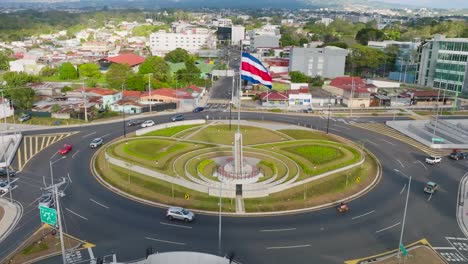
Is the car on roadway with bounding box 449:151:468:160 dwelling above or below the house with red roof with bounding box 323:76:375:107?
below

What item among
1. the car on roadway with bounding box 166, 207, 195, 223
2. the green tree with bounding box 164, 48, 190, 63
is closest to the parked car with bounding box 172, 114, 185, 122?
the car on roadway with bounding box 166, 207, 195, 223

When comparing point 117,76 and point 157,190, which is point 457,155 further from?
point 117,76

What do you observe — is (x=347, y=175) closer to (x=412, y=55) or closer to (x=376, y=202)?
(x=376, y=202)

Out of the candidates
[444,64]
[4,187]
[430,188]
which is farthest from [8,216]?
[444,64]

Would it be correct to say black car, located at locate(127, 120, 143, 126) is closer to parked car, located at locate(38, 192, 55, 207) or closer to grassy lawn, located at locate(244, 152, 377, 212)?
parked car, located at locate(38, 192, 55, 207)

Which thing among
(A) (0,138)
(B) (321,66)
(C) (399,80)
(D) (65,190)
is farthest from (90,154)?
(C) (399,80)

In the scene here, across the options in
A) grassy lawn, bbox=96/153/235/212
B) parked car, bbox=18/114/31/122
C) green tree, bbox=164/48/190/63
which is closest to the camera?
grassy lawn, bbox=96/153/235/212

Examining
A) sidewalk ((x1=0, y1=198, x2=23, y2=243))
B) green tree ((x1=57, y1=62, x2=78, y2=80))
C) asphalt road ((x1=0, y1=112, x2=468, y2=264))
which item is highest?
green tree ((x1=57, y1=62, x2=78, y2=80))

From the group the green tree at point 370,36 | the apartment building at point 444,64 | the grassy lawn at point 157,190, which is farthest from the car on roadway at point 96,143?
the green tree at point 370,36
